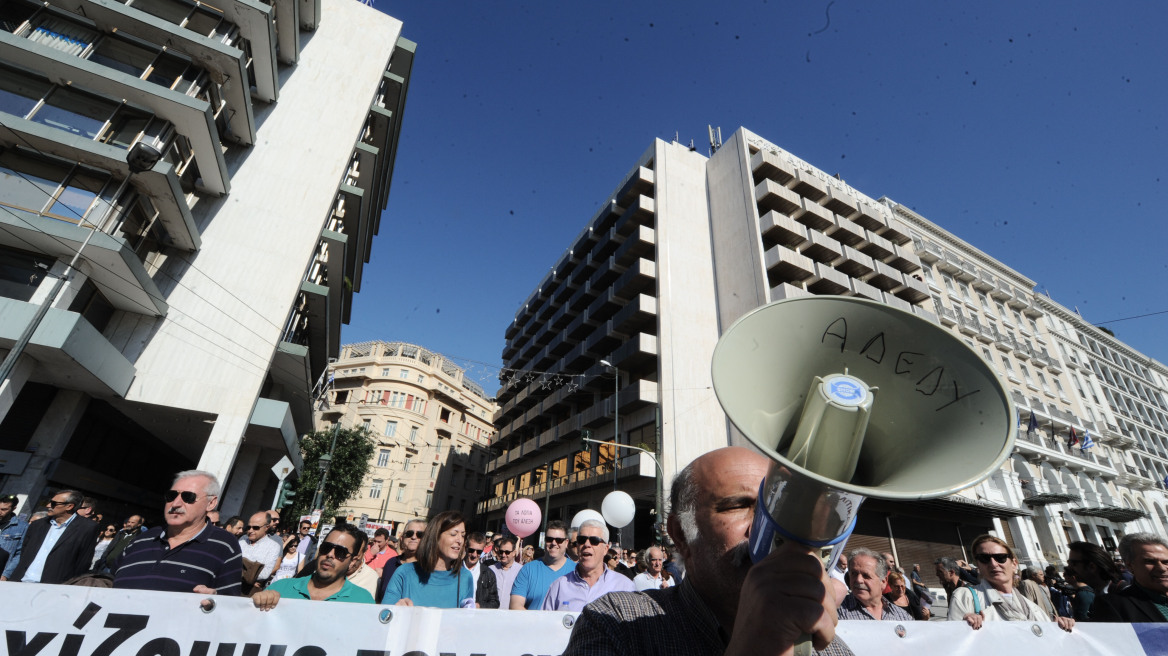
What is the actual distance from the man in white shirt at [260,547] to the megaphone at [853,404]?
279 inches

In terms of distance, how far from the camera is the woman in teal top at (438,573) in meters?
3.99

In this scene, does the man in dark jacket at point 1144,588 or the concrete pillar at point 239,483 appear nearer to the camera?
the man in dark jacket at point 1144,588

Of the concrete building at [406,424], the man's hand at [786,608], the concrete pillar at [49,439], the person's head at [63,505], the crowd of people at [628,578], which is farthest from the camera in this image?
the concrete building at [406,424]

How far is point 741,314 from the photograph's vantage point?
64.6 feet

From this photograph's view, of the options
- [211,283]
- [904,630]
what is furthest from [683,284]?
[904,630]

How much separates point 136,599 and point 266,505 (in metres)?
25.6

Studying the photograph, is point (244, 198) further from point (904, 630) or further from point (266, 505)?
point (904, 630)

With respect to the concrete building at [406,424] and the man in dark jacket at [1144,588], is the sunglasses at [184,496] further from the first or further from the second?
the concrete building at [406,424]

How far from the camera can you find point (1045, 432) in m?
32.4

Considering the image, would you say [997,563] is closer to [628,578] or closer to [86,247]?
[628,578]

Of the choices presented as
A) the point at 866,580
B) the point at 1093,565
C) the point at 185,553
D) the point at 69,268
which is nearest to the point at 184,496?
the point at 185,553

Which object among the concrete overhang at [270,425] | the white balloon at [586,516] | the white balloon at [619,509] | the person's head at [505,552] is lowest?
the person's head at [505,552]

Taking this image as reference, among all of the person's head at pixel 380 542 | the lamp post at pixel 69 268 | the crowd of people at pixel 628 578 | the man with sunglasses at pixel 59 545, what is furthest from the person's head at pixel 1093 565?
the lamp post at pixel 69 268

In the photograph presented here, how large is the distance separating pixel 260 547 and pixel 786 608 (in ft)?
25.8
